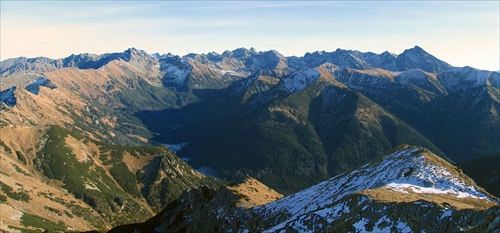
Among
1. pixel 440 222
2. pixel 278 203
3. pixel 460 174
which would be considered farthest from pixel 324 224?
pixel 460 174

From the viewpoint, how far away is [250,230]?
155875 mm

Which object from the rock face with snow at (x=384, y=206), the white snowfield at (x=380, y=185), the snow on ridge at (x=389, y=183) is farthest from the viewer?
the snow on ridge at (x=389, y=183)

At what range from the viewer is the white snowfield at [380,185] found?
12794cm

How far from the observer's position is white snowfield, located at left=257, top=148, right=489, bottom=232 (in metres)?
128

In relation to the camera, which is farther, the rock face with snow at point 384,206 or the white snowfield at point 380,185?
the white snowfield at point 380,185

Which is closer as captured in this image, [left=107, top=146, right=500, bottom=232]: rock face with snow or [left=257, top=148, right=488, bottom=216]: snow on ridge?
[left=107, top=146, right=500, bottom=232]: rock face with snow

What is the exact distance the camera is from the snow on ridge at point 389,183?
13388 cm

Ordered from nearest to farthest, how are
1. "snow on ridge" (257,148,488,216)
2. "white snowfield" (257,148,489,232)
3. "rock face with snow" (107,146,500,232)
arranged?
"rock face with snow" (107,146,500,232) → "white snowfield" (257,148,489,232) → "snow on ridge" (257,148,488,216)

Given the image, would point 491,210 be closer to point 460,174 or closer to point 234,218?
point 460,174

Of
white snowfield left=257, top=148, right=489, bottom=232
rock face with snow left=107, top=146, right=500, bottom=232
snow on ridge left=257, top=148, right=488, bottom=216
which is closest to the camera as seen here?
rock face with snow left=107, top=146, right=500, bottom=232

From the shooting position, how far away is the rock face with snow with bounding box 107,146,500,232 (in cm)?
8894

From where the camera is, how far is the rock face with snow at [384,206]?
88938mm

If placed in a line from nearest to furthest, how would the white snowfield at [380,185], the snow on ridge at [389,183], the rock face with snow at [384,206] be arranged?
the rock face with snow at [384,206]
the white snowfield at [380,185]
the snow on ridge at [389,183]

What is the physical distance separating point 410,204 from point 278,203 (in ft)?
255
